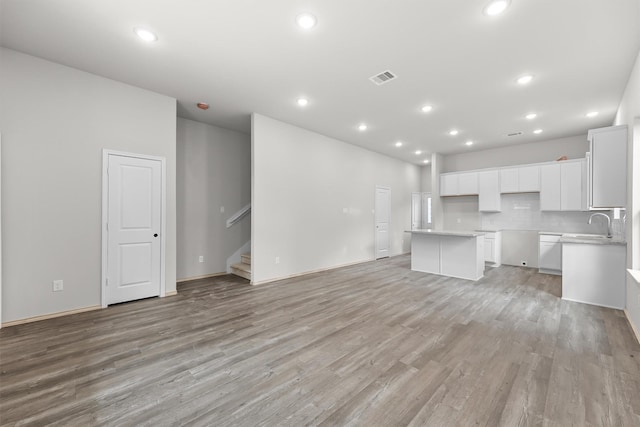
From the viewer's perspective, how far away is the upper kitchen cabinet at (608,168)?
130 inches

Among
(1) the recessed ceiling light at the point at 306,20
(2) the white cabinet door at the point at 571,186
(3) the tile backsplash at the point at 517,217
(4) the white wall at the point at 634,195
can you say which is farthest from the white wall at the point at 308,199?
(4) the white wall at the point at 634,195

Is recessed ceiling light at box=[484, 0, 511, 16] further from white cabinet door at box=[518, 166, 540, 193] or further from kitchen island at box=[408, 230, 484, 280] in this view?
white cabinet door at box=[518, 166, 540, 193]

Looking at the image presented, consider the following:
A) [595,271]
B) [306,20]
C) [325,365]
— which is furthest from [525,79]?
[325,365]

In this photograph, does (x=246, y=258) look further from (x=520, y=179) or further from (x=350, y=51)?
(x=520, y=179)

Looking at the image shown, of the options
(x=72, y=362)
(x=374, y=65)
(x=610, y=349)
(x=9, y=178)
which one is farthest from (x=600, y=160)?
(x=9, y=178)

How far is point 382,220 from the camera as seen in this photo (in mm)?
7738

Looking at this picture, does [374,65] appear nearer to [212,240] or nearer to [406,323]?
[406,323]

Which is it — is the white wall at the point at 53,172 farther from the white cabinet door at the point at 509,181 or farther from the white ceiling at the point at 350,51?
the white cabinet door at the point at 509,181

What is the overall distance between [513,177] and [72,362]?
8.40 meters

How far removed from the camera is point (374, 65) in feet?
10.6

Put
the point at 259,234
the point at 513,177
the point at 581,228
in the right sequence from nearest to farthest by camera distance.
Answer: the point at 259,234 < the point at 581,228 < the point at 513,177

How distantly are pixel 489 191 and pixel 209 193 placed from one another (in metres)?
6.90

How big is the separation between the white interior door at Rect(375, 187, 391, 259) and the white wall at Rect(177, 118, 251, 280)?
3.63 metres

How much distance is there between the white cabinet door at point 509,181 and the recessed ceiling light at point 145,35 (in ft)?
24.7
